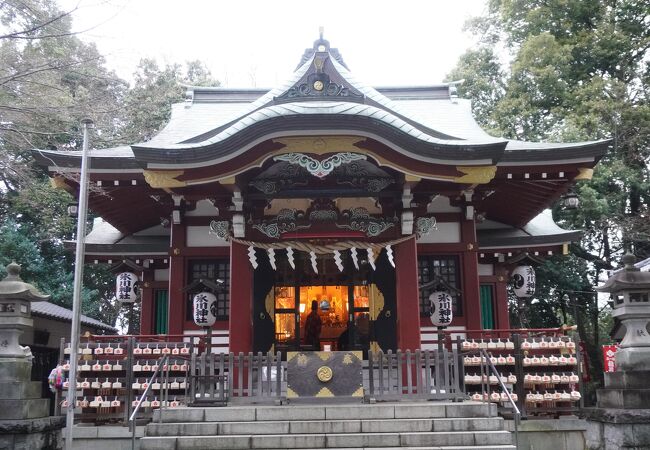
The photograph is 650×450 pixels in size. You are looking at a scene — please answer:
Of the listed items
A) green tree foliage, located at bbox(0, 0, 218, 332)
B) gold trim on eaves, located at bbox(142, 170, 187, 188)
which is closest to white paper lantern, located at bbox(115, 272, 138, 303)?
green tree foliage, located at bbox(0, 0, 218, 332)

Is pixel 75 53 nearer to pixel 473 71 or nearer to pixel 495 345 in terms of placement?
pixel 495 345

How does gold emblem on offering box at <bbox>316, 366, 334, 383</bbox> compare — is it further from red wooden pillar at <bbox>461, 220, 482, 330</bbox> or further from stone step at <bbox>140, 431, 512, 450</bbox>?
red wooden pillar at <bbox>461, 220, 482, 330</bbox>

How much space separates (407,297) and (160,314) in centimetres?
621

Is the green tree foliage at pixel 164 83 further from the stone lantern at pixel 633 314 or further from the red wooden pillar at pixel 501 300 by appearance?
the stone lantern at pixel 633 314

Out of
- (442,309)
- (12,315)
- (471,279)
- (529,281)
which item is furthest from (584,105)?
(12,315)

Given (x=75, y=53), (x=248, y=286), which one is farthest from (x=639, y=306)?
(x=75, y=53)

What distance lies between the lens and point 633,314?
7516mm

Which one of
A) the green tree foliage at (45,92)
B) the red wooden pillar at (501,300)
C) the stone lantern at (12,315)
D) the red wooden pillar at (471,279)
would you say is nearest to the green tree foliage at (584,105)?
the red wooden pillar at (501,300)

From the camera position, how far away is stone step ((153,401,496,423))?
7977 millimetres

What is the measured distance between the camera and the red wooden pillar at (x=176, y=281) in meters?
11.8

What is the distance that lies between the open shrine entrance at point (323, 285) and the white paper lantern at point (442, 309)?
3.09 ft

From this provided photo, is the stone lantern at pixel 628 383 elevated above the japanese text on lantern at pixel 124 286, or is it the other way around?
the japanese text on lantern at pixel 124 286

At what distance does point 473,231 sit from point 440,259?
893mm

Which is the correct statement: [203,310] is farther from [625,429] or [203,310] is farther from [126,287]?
[625,429]
